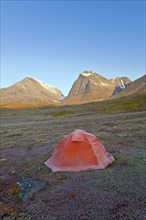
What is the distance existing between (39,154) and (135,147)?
25.4 ft

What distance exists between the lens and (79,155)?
15.2 metres

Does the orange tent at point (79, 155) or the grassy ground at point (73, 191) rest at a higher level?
the orange tent at point (79, 155)

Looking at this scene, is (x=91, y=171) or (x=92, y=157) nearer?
(x=91, y=171)

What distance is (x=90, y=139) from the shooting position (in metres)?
15.9

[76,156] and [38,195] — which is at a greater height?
[76,156]

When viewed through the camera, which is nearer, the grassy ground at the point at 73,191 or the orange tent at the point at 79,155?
the grassy ground at the point at 73,191

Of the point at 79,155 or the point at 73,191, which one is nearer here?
the point at 73,191

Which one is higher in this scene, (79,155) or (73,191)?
(79,155)

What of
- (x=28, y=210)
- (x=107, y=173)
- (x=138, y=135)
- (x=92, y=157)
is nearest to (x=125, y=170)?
(x=107, y=173)

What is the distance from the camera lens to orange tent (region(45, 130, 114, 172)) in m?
14.8

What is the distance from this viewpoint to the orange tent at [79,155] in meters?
14.8

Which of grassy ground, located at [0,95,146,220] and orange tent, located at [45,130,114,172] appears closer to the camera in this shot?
grassy ground, located at [0,95,146,220]

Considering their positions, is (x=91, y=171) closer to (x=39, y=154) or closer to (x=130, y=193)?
(x=130, y=193)

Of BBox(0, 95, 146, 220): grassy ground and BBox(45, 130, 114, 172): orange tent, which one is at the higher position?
BBox(45, 130, 114, 172): orange tent
